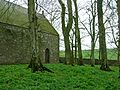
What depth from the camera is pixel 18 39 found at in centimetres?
3506

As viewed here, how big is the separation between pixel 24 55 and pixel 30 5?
63.4 ft

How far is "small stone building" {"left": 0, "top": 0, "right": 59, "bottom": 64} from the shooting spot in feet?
105

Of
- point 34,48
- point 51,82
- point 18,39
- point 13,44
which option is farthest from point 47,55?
point 51,82

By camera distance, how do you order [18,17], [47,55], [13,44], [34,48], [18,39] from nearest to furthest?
1. [34,48]
2. [13,44]
3. [18,39]
4. [18,17]
5. [47,55]

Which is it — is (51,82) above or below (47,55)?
below

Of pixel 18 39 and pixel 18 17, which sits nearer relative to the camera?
pixel 18 39

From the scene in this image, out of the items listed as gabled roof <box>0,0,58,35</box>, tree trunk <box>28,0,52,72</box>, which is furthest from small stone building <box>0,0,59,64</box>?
tree trunk <box>28,0,52,72</box>

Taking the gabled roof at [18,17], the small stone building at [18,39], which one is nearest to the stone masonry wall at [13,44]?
the small stone building at [18,39]

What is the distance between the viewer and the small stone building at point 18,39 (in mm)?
31981

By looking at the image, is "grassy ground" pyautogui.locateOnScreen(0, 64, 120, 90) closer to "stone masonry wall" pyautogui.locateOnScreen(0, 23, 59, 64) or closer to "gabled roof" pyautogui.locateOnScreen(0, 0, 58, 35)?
"gabled roof" pyautogui.locateOnScreen(0, 0, 58, 35)

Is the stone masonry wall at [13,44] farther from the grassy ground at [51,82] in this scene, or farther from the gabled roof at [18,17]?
the grassy ground at [51,82]

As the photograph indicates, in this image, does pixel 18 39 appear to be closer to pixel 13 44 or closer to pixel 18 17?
pixel 13 44

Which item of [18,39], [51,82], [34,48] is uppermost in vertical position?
[18,39]

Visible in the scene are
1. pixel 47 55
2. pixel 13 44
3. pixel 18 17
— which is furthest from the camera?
pixel 47 55
